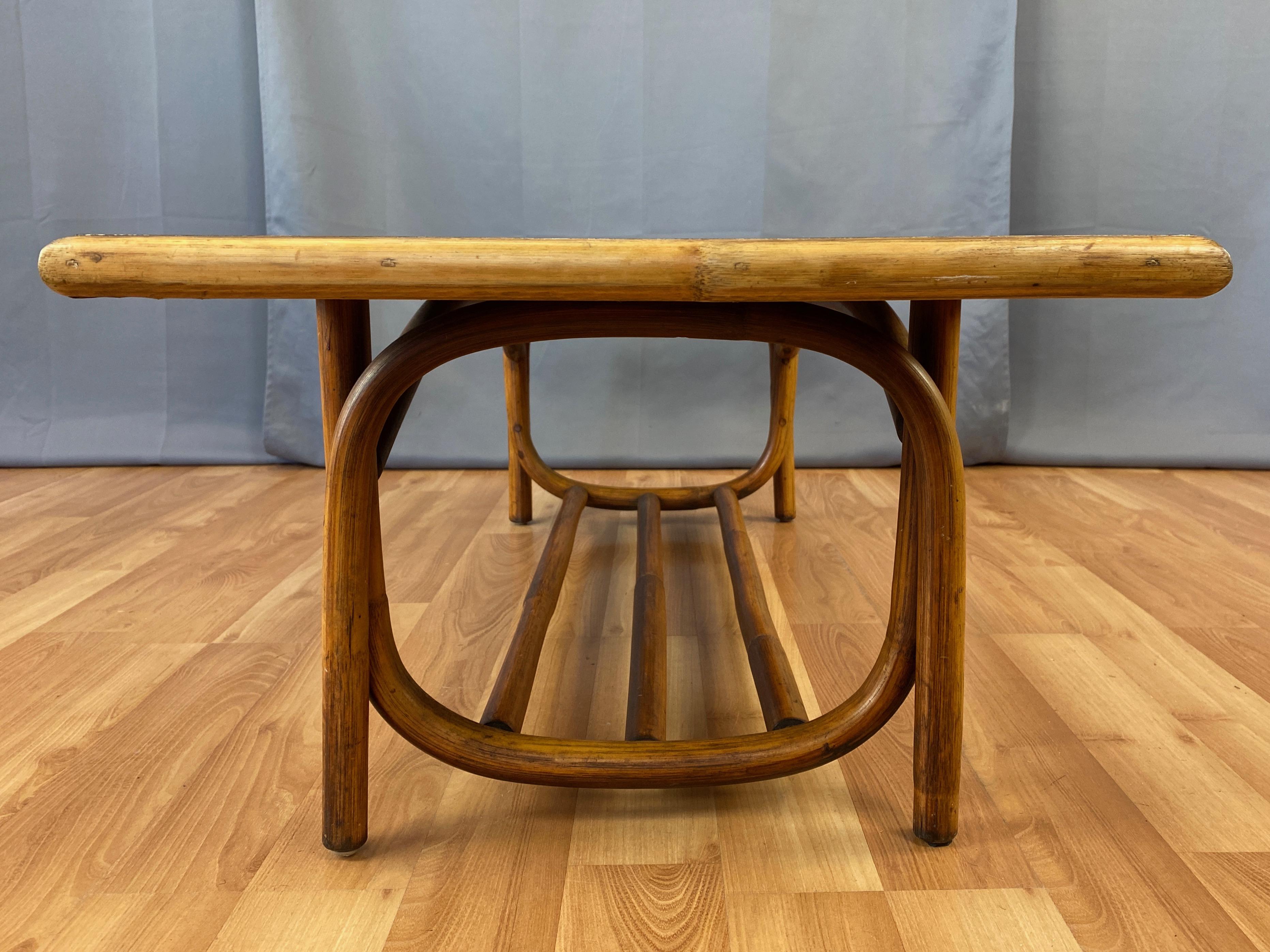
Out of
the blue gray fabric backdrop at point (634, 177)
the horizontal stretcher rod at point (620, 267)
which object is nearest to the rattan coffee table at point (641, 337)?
the horizontal stretcher rod at point (620, 267)

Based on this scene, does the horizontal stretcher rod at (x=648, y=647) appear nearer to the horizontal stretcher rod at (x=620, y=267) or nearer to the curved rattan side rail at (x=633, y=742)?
the curved rattan side rail at (x=633, y=742)

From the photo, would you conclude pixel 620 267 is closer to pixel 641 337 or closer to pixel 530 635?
pixel 641 337

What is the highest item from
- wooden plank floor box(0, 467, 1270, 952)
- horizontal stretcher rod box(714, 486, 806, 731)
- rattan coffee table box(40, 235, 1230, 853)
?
rattan coffee table box(40, 235, 1230, 853)

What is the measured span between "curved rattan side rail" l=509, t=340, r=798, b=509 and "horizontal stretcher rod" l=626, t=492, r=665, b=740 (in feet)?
0.90

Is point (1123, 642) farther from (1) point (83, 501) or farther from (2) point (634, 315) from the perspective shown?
(1) point (83, 501)

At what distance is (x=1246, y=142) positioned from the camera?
7.75ft

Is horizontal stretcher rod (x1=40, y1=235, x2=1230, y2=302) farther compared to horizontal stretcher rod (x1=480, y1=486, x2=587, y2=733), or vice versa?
horizontal stretcher rod (x1=480, y1=486, x2=587, y2=733)

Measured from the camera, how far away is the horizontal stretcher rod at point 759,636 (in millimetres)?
1000

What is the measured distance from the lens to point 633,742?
37.2 inches

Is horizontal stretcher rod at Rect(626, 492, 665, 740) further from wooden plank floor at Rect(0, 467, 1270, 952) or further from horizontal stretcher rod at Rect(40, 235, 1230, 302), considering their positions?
horizontal stretcher rod at Rect(40, 235, 1230, 302)

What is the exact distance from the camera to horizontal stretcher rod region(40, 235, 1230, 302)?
70 cm

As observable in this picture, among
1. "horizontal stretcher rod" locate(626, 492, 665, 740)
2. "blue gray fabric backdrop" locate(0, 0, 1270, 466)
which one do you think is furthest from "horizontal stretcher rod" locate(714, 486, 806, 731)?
"blue gray fabric backdrop" locate(0, 0, 1270, 466)

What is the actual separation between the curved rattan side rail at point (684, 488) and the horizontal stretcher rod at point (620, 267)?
44.9 inches

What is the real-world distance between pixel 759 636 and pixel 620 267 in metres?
0.61
